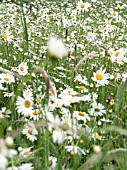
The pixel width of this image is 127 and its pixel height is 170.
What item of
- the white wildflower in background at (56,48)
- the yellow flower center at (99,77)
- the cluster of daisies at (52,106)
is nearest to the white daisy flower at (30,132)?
the cluster of daisies at (52,106)

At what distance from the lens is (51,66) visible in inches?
109

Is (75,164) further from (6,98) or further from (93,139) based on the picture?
(6,98)

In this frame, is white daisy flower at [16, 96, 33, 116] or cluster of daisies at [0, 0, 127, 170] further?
white daisy flower at [16, 96, 33, 116]

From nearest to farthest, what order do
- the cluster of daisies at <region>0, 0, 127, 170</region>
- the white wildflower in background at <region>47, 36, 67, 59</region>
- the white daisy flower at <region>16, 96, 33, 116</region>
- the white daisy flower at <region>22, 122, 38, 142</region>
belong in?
the white wildflower in background at <region>47, 36, 67, 59</region> < the cluster of daisies at <region>0, 0, 127, 170</region> < the white daisy flower at <region>16, 96, 33, 116</region> < the white daisy flower at <region>22, 122, 38, 142</region>

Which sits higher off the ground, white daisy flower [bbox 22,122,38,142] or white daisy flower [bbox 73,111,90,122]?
white daisy flower [bbox 73,111,90,122]

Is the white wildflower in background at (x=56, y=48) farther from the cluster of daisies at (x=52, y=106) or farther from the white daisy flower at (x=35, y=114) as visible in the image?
the white daisy flower at (x=35, y=114)

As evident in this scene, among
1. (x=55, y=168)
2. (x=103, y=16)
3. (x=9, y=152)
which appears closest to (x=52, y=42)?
(x=9, y=152)

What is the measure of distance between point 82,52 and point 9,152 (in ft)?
8.45

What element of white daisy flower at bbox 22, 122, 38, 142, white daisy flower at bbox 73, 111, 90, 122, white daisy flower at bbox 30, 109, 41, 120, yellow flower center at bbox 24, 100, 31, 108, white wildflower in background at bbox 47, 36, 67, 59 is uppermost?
white wildflower in background at bbox 47, 36, 67, 59

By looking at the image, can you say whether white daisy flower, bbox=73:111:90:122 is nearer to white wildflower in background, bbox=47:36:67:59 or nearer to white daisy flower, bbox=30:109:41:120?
white daisy flower, bbox=30:109:41:120

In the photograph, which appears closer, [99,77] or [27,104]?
[27,104]

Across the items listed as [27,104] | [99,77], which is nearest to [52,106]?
[27,104]

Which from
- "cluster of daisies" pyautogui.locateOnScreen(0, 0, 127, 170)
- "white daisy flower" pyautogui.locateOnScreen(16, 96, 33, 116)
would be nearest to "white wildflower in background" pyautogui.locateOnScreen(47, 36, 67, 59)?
"cluster of daisies" pyautogui.locateOnScreen(0, 0, 127, 170)

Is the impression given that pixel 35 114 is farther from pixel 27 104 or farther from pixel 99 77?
pixel 99 77
